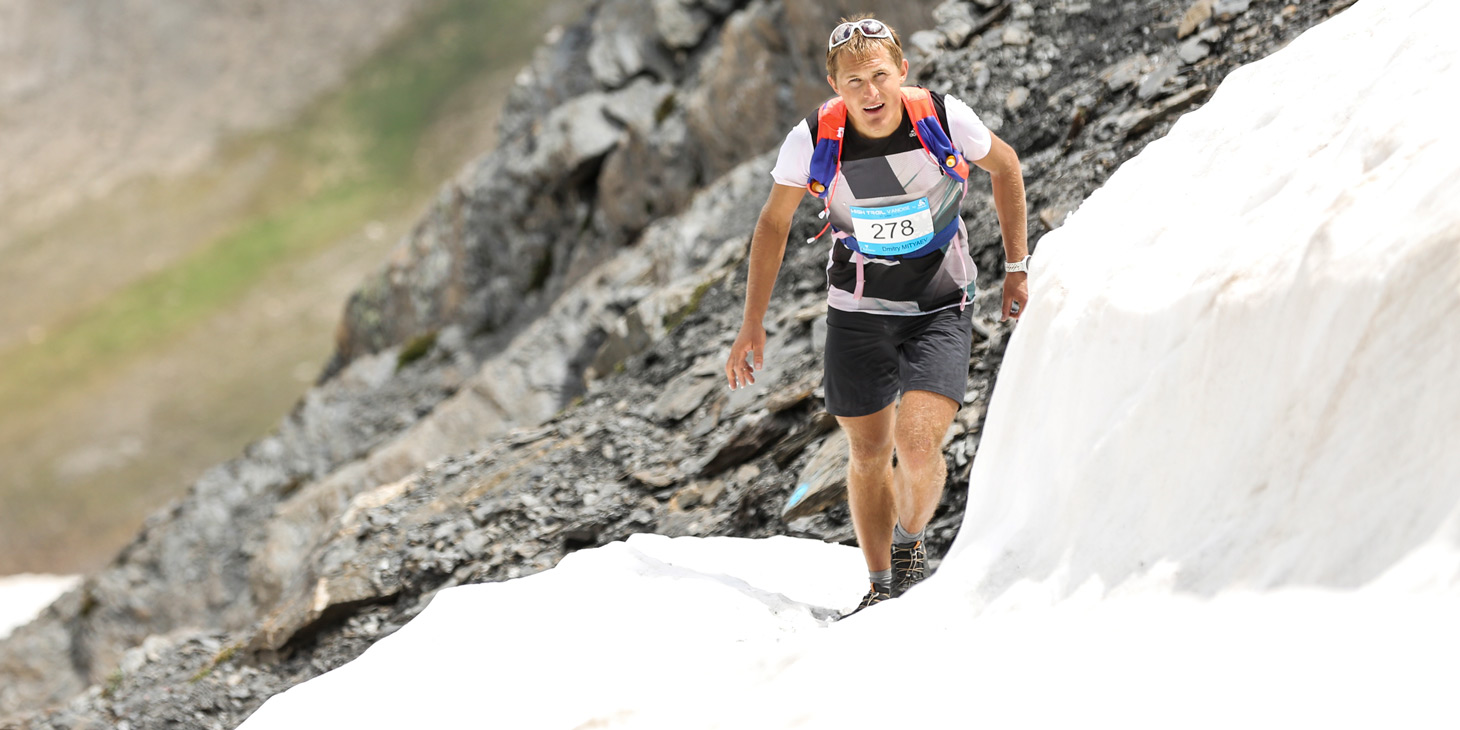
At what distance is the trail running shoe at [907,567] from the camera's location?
5594 millimetres

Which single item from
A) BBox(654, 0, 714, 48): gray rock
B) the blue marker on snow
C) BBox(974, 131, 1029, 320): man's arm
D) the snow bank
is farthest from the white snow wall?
the snow bank

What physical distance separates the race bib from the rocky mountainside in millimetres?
2043

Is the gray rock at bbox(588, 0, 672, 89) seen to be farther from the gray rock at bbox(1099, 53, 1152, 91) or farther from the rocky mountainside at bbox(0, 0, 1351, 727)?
the gray rock at bbox(1099, 53, 1152, 91)

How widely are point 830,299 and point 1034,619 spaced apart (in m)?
1.98

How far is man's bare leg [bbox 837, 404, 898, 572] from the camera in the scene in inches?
218

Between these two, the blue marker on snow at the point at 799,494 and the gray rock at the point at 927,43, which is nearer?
the blue marker on snow at the point at 799,494

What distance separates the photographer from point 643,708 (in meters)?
4.74

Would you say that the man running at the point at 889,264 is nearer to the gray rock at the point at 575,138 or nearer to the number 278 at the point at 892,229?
the number 278 at the point at 892,229

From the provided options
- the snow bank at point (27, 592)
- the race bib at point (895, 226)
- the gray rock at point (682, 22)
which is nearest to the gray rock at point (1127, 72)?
the race bib at point (895, 226)

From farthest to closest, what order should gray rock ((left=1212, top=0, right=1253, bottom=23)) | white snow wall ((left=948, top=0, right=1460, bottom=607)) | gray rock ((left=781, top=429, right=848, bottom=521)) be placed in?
gray rock ((left=1212, top=0, right=1253, bottom=23)) → gray rock ((left=781, top=429, right=848, bottom=521)) → white snow wall ((left=948, top=0, right=1460, bottom=607))

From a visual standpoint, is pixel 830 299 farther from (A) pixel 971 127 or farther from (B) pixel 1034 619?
(B) pixel 1034 619

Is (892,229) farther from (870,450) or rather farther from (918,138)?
(870,450)

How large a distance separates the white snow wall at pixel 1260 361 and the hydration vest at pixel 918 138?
747 mm

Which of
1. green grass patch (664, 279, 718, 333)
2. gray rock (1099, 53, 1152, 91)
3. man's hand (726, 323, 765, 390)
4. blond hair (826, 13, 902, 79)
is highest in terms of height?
blond hair (826, 13, 902, 79)
